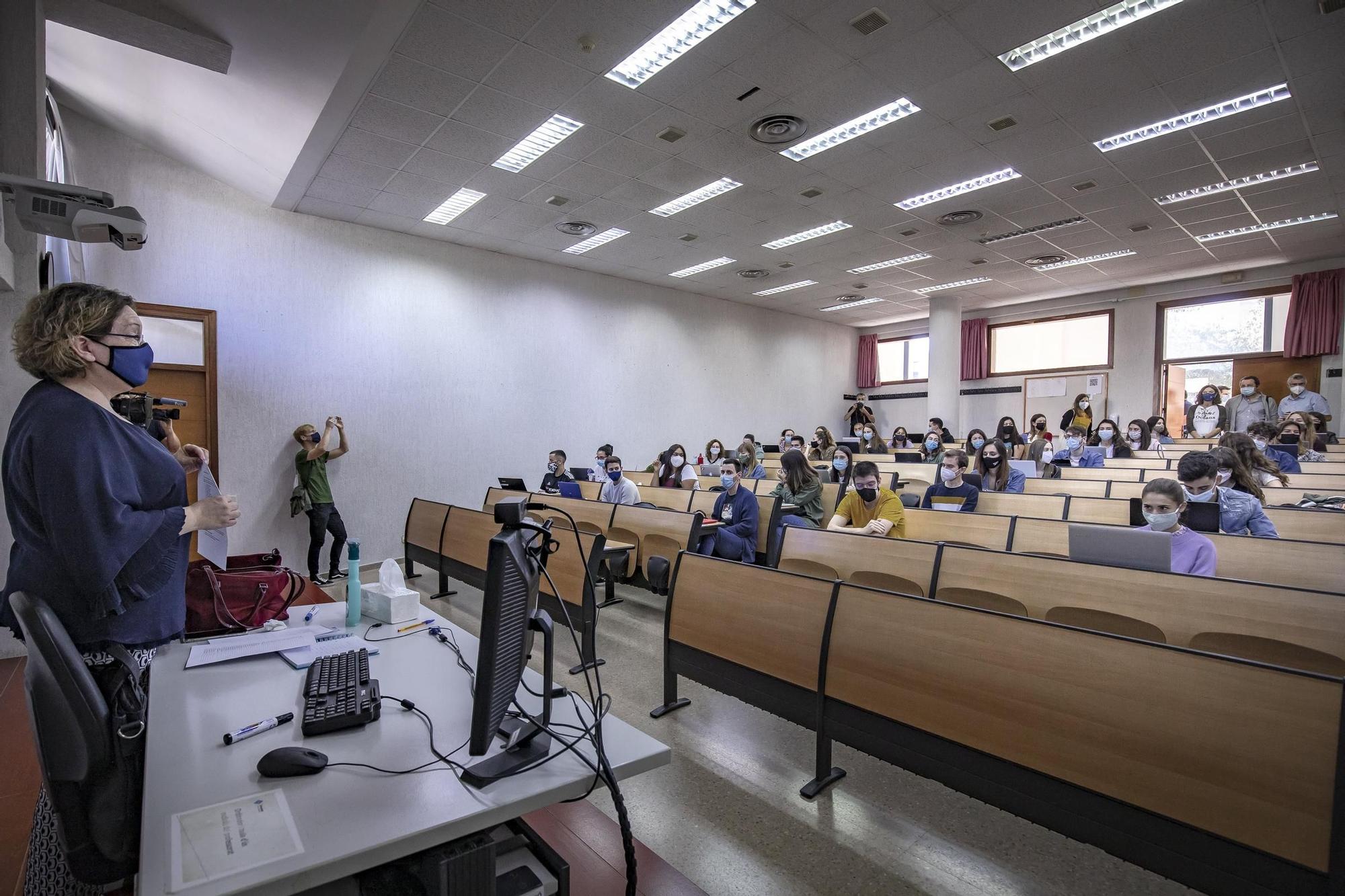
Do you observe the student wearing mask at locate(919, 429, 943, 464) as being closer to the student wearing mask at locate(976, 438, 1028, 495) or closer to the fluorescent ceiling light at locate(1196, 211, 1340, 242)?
the student wearing mask at locate(976, 438, 1028, 495)

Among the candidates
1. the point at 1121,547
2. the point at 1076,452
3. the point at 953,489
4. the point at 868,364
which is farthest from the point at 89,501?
the point at 868,364

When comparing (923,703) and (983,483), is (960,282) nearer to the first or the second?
(983,483)

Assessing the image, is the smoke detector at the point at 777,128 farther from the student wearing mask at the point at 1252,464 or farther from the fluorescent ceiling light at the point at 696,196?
the student wearing mask at the point at 1252,464

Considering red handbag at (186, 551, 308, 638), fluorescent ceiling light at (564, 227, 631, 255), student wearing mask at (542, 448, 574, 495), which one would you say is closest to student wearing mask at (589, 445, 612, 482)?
student wearing mask at (542, 448, 574, 495)

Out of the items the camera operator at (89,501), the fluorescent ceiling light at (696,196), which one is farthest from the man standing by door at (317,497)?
the camera operator at (89,501)

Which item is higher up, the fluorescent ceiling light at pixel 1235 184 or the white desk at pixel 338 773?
the fluorescent ceiling light at pixel 1235 184

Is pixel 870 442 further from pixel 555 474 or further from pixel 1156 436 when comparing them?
pixel 555 474

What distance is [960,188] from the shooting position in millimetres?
6188

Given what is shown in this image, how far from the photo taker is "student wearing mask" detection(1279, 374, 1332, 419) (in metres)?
8.13

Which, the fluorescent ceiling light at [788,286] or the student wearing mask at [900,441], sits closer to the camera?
the fluorescent ceiling light at [788,286]

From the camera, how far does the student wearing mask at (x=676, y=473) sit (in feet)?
23.3

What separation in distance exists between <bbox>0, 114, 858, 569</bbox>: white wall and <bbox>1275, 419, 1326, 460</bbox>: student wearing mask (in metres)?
7.33

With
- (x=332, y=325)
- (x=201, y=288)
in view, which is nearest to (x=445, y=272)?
(x=332, y=325)

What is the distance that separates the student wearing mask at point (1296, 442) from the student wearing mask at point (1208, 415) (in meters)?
1.45
